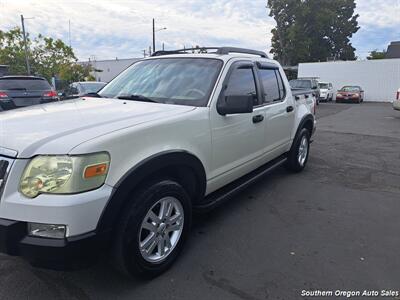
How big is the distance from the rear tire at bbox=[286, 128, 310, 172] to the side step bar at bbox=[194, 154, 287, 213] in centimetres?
79

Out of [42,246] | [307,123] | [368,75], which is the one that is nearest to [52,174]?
[42,246]

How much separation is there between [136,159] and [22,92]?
8017mm

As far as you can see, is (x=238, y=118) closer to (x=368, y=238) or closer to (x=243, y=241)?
(x=243, y=241)

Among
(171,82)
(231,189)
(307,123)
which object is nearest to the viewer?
(171,82)

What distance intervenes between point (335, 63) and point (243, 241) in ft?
113

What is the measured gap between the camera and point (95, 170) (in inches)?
87.9

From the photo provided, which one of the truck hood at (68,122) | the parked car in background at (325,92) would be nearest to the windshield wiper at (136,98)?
the truck hood at (68,122)

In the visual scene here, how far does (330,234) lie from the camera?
142 inches

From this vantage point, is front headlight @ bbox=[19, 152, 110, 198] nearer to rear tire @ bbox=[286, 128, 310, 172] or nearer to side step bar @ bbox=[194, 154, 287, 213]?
side step bar @ bbox=[194, 154, 287, 213]

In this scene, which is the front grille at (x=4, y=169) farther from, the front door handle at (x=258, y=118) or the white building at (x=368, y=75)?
the white building at (x=368, y=75)

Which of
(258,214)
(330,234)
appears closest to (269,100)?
(258,214)

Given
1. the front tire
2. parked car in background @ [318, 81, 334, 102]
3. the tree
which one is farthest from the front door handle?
the tree

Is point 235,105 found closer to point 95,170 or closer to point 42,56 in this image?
point 95,170

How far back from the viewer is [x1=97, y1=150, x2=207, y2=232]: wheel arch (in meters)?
2.29
